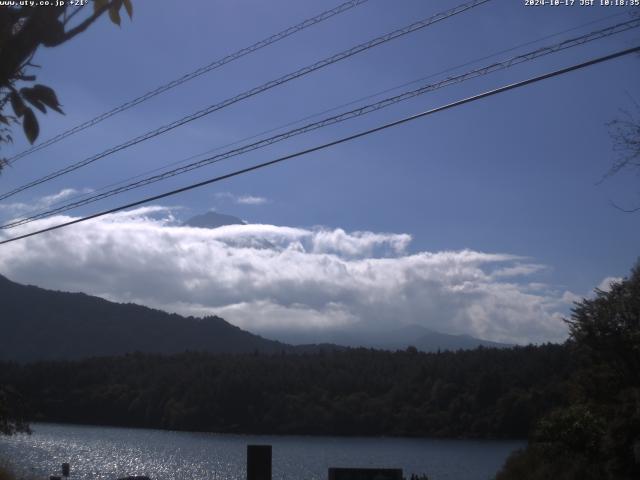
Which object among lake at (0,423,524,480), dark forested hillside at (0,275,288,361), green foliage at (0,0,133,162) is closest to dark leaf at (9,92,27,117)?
green foliage at (0,0,133,162)

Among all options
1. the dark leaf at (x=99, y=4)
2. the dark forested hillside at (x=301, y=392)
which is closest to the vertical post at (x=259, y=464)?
the dark leaf at (x=99, y=4)

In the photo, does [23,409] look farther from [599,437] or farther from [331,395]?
[331,395]

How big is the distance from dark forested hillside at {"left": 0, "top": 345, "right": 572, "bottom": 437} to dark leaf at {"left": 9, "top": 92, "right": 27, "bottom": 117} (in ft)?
234

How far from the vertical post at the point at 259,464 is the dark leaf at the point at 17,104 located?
19.2 feet

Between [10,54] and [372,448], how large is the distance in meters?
71.7

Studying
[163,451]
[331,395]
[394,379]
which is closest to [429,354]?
[394,379]

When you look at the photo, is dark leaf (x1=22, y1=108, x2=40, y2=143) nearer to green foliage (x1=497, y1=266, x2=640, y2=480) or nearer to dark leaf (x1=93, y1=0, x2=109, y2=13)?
dark leaf (x1=93, y1=0, x2=109, y2=13)

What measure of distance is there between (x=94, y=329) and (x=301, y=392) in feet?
292

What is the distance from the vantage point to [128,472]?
53.6m

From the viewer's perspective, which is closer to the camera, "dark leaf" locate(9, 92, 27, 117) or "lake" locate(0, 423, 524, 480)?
"dark leaf" locate(9, 92, 27, 117)

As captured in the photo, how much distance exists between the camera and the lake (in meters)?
52.3

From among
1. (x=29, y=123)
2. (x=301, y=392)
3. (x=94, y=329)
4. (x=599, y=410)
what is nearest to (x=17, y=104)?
(x=29, y=123)

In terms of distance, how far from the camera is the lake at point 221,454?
5231cm

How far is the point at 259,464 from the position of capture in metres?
9.37
